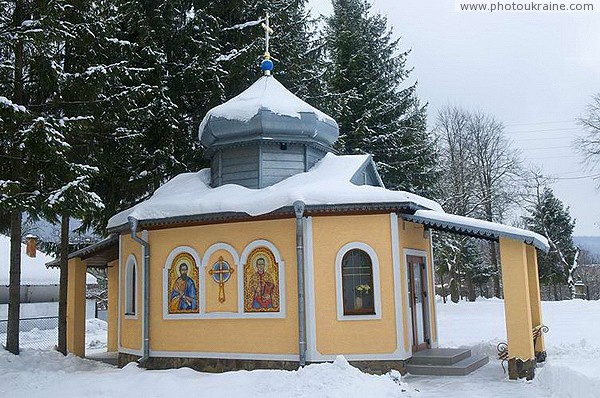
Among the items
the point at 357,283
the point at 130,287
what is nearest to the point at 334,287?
the point at 357,283

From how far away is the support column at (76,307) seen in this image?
15047 millimetres

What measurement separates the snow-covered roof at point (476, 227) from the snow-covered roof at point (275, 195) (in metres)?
0.30

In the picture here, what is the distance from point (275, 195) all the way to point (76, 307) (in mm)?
6957

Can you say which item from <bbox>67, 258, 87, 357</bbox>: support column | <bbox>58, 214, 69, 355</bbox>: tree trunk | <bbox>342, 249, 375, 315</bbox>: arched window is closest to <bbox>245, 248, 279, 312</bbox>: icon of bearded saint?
<bbox>342, 249, 375, 315</bbox>: arched window

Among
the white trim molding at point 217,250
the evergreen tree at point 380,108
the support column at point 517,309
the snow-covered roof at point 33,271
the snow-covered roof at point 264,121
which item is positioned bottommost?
the support column at point 517,309

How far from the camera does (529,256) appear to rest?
1254 cm

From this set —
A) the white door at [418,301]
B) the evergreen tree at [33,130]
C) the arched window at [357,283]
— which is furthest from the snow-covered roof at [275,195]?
the evergreen tree at [33,130]

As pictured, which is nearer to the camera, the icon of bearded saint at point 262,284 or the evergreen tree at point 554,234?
the icon of bearded saint at point 262,284

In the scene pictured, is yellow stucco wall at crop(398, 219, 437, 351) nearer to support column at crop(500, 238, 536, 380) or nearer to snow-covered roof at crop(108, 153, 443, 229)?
snow-covered roof at crop(108, 153, 443, 229)

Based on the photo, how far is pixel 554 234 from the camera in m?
35.2

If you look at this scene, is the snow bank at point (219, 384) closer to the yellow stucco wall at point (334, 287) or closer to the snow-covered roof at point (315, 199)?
the yellow stucco wall at point (334, 287)

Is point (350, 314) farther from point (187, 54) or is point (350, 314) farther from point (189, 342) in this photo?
point (187, 54)

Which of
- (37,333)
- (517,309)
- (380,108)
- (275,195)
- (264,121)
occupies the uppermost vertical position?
(380,108)

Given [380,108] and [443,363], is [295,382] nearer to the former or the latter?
[443,363]
